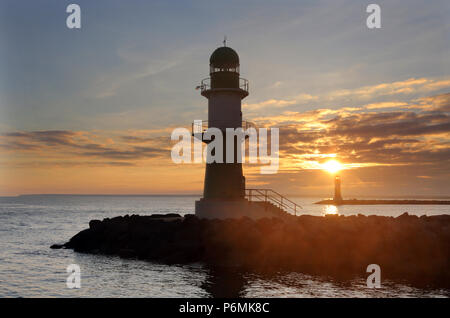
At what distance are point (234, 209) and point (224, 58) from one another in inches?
386

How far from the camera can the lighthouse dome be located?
26234 millimetres

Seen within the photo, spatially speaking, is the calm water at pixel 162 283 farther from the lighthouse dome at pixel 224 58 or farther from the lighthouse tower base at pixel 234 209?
the lighthouse dome at pixel 224 58

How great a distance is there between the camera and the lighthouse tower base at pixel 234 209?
25812 millimetres

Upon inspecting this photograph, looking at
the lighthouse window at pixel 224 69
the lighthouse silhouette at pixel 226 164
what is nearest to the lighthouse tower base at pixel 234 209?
the lighthouse silhouette at pixel 226 164

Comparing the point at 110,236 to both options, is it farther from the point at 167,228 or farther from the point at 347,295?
the point at 347,295

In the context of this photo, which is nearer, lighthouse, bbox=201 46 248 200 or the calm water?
the calm water

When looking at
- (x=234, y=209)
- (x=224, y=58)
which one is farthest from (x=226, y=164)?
(x=224, y=58)

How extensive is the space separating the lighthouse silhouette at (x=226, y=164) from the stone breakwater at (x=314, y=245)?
160 cm

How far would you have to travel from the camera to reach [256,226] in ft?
75.9

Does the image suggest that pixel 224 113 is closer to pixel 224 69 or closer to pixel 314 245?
pixel 224 69

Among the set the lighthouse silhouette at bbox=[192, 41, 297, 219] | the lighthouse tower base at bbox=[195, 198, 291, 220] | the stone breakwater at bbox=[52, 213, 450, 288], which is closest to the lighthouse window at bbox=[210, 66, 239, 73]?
the lighthouse silhouette at bbox=[192, 41, 297, 219]

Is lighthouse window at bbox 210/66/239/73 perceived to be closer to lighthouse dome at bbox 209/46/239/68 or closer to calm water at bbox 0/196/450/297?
lighthouse dome at bbox 209/46/239/68

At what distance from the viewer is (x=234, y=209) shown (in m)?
25.8

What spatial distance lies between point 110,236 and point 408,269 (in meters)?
18.5
